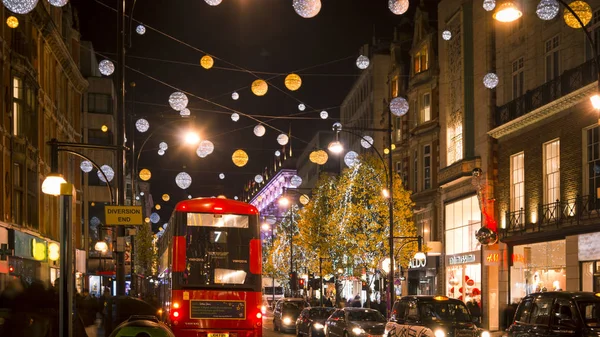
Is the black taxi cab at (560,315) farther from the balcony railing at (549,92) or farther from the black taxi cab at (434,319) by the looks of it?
the balcony railing at (549,92)

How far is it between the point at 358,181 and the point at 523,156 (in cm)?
1487

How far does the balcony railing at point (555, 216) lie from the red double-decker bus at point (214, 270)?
45.1 ft

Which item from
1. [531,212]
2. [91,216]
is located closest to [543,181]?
[531,212]

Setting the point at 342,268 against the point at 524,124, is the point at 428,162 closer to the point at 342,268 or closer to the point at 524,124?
the point at 342,268

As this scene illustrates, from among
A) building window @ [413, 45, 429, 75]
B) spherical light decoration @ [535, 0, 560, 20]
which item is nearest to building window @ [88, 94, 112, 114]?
building window @ [413, 45, 429, 75]

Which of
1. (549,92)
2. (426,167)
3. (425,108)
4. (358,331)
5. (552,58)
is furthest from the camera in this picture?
(426,167)

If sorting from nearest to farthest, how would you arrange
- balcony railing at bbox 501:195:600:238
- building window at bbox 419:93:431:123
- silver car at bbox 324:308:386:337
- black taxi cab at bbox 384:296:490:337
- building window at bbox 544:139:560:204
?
black taxi cab at bbox 384:296:490:337
silver car at bbox 324:308:386:337
balcony railing at bbox 501:195:600:238
building window at bbox 544:139:560:204
building window at bbox 419:93:431:123

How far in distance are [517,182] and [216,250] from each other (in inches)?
766

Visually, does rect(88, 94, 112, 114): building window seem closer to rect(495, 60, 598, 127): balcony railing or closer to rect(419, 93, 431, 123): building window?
rect(419, 93, 431, 123): building window

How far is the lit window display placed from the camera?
32156mm

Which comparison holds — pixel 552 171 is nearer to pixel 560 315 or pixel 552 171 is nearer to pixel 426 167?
pixel 426 167

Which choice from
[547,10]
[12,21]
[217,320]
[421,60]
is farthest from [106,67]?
[421,60]

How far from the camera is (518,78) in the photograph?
36625mm

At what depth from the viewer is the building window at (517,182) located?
36.0m
